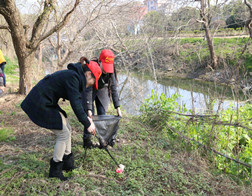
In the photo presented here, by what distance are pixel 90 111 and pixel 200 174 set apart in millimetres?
1853

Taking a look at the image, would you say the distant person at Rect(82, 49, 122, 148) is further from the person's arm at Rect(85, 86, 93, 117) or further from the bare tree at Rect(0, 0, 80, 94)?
the bare tree at Rect(0, 0, 80, 94)

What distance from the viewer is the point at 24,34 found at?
19.1 ft

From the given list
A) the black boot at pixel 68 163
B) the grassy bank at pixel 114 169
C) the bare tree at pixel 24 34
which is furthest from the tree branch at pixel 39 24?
the black boot at pixel 68 163

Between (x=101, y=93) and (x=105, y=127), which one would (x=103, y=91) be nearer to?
(x=101, y=93)

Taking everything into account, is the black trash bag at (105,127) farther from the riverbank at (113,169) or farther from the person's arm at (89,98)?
the riverbank at (113,169)

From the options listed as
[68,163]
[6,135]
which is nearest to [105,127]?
[68,163]

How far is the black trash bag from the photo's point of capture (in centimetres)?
294

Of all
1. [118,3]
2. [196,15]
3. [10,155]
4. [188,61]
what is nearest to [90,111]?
[10,155]

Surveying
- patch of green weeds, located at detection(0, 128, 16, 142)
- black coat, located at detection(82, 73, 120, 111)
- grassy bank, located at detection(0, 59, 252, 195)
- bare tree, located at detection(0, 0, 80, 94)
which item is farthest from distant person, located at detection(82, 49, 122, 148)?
bare tree, located at detection(0, 0, 80, 94)

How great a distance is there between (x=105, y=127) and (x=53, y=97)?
0.84 m

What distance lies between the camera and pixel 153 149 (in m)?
3.88

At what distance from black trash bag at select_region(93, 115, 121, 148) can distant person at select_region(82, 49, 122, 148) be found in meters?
0.25

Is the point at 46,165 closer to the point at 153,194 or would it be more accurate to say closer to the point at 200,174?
the point at 153,194

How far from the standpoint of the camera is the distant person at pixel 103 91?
3.09 m
